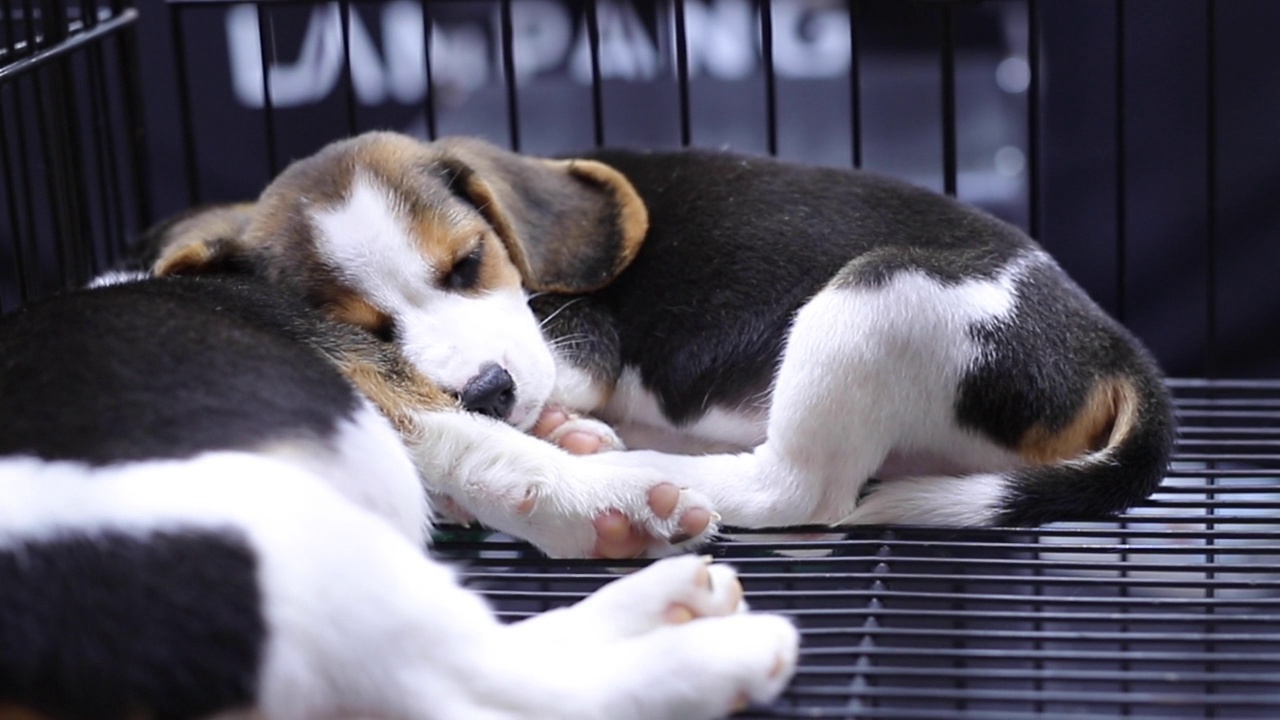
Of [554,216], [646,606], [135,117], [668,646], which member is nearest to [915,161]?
[554,216]

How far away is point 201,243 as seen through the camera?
2461mm

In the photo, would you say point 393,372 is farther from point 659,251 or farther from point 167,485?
point 167,485

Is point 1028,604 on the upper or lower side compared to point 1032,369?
lower

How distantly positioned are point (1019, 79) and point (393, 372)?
2871 mm

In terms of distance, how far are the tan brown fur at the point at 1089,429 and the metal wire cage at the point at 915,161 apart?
122 millimetres

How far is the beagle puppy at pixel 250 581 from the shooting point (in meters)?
1.38

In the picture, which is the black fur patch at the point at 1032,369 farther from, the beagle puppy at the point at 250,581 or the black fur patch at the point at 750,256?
the beagle puppy at the point at 250,581

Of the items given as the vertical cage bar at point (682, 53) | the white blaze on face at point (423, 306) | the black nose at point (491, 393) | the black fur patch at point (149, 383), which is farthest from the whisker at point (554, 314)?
the black fur patch at point (149, 383)

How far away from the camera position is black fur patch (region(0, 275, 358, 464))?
1.54m

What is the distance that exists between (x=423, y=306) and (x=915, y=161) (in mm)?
2506

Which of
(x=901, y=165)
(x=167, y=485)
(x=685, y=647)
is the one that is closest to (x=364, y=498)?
(x=167, y=485)

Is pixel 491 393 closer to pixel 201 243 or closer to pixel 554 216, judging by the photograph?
pixel 554 216

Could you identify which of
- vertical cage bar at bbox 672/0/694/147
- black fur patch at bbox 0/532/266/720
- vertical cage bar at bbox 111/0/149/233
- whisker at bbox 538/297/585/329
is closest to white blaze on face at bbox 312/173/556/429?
whisker at bbox 538/297/585/329

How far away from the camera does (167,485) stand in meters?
1.46
